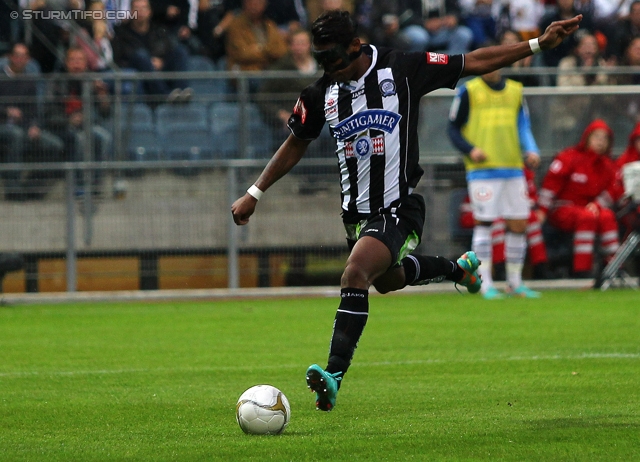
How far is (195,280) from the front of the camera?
14.9 meters

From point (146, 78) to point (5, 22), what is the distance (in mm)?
2990

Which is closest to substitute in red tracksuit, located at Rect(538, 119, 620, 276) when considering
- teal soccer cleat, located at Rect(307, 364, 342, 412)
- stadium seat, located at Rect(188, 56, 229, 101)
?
stadium seat, located at Rect(188, 56, 229, 101)

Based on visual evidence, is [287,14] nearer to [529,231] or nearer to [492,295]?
[529,231]

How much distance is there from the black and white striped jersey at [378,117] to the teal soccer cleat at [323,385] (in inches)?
52.1

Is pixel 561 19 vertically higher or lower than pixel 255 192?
higher

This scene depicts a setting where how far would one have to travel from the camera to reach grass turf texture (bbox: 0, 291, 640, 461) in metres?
5.06

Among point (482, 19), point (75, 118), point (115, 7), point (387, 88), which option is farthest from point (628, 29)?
point (387, 88)

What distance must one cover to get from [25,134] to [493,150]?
6.05m

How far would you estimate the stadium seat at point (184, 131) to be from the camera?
49.4 ft

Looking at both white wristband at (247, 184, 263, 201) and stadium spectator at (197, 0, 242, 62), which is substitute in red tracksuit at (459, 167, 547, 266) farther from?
white wristband at (247, 184, 263, 201)

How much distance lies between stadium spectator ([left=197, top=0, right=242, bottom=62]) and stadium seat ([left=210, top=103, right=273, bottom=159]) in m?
1.99

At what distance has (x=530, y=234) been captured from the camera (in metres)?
15.0

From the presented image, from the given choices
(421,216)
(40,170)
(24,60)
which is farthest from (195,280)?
(421,216)

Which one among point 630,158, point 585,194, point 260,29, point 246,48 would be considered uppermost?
point 260,29
